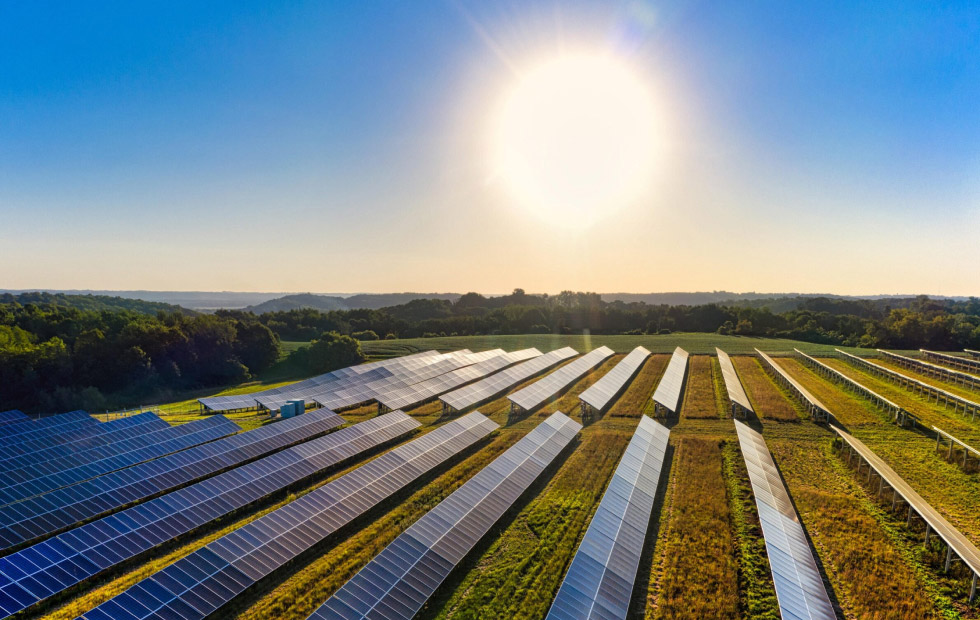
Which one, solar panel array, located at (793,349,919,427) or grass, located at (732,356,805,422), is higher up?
solar panel array, located at (793,349,919,427)

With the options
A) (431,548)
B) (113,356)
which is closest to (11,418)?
(113,356)

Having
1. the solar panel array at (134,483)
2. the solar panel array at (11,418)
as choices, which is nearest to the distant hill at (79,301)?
the solar panel array at (11,418)

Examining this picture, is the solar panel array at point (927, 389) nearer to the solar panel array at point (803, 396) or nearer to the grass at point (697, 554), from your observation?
the solar panel array at point (803, 396)

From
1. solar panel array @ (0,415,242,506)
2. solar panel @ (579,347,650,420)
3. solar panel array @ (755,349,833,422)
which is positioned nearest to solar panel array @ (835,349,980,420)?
solar panel array @ (755,349,833,422)

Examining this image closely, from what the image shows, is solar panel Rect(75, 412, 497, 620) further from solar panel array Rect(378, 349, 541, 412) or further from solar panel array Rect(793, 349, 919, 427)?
solar panel array Rect(793, 349, 919, 427)

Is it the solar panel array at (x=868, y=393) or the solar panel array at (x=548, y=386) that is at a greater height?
the solar panel array at (x=868, y=393)

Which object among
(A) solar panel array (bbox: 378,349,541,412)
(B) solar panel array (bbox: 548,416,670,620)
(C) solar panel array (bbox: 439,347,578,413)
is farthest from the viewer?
(A) solar panel array (bbox: 378,349,541,412)
